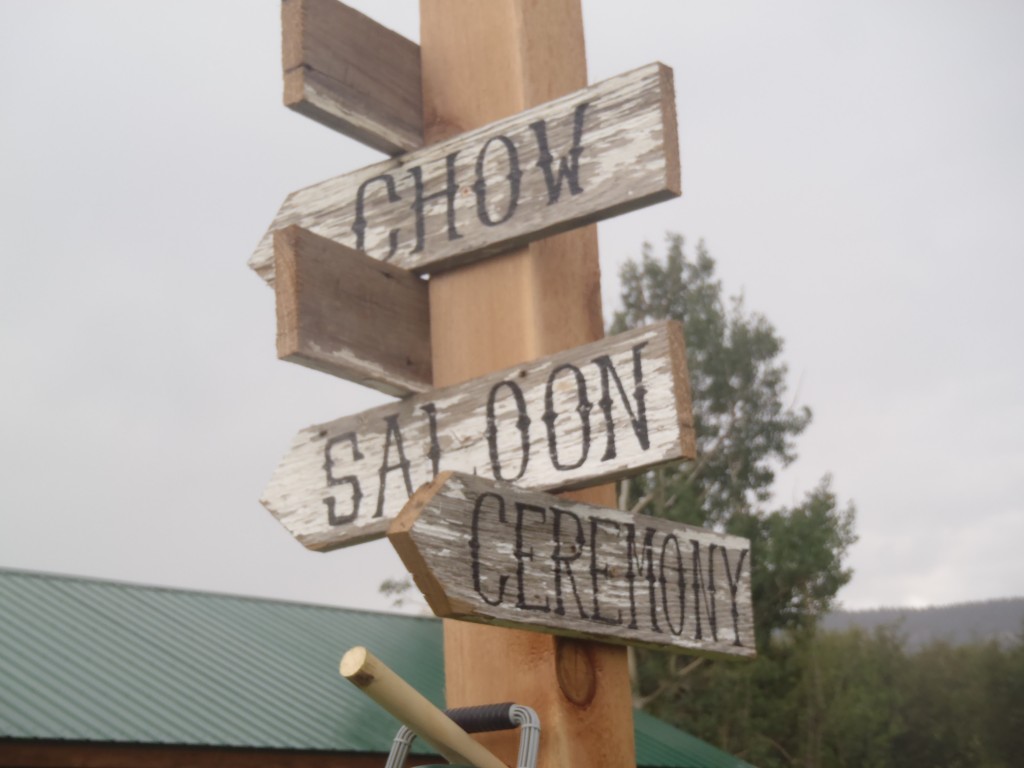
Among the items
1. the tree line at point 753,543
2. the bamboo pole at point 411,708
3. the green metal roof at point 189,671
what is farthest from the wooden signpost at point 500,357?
the tree line at point 753,543

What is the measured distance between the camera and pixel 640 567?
2434 millimetres

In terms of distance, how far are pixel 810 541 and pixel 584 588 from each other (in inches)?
997

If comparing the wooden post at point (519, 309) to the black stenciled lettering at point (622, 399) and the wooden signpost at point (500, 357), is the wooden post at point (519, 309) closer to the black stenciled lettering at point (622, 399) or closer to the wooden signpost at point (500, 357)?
the wooden signpost at point (500, 357)

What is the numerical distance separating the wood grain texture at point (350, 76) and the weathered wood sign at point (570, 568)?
2.87ft

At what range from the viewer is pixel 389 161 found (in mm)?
2713

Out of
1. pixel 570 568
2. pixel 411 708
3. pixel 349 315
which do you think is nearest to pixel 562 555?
pixel 570 568

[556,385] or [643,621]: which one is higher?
[556,385]

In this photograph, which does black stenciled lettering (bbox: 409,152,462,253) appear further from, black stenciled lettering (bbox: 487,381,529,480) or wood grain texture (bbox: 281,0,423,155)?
black stenciled lettering (bbox: 487,381,529,480)

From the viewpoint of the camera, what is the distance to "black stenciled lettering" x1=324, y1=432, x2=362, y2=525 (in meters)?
2.48

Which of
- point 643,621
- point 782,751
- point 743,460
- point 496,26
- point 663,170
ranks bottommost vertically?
point 782,751

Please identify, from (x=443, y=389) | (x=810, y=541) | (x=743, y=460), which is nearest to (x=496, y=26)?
(x=443, y=389)

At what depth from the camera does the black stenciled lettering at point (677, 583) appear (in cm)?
248

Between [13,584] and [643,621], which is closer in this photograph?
[643,621]

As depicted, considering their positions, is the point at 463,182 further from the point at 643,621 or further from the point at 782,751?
the point at 782,751
